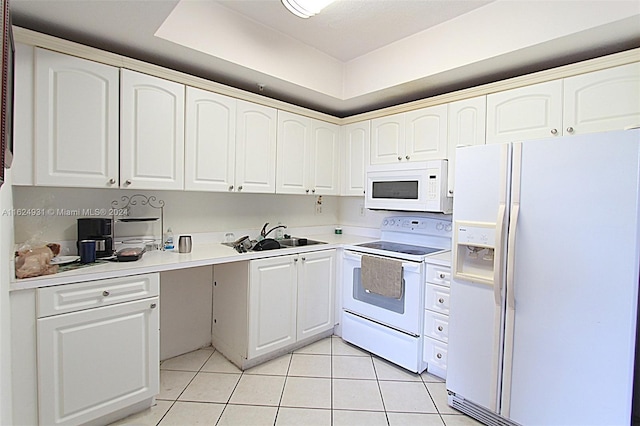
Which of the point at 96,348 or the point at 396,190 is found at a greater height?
the point at 396,190

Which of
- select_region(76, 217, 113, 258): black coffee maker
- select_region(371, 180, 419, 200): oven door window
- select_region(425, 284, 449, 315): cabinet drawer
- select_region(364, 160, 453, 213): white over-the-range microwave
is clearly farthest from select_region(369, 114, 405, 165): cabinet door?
select_region(76, 217, 113, 258): black coffee maker

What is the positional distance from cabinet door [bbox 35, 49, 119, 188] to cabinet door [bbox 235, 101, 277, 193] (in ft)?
2.77

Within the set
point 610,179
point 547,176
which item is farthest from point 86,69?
point 610,179

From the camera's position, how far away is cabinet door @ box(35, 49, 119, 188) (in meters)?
1.71

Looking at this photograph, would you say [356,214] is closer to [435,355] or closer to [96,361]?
[435,355]

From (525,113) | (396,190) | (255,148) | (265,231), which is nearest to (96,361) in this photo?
(265,231)

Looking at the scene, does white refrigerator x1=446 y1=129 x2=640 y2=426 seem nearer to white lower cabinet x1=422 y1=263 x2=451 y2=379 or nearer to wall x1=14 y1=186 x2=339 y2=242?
white lower cabinet x1=422 y1=263 x2=451 y2=379

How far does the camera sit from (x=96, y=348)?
1.69 meters

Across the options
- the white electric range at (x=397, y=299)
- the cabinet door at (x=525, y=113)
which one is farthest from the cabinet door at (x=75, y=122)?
the cabinet door at (x=525, y=113)

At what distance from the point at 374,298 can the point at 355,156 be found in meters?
1.40

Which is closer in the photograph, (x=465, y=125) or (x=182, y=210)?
(x=465, y=125)

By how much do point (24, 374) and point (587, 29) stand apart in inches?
133

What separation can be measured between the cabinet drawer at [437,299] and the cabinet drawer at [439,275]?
0.04 m

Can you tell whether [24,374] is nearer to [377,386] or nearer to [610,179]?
[377,386]
